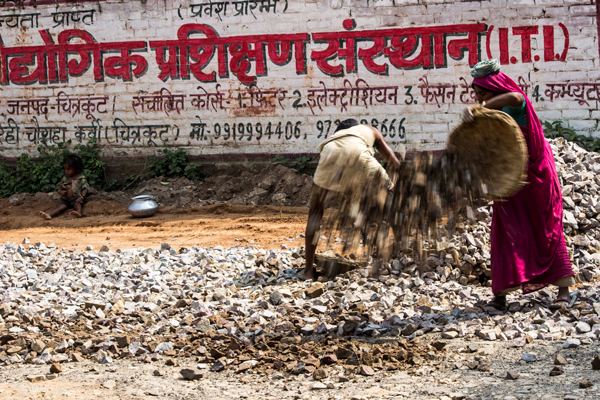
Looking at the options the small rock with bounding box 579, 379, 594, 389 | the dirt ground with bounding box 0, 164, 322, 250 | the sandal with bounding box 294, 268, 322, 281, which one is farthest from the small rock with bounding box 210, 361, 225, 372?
the dirt ground with bounding box 0, 164, 322, 250

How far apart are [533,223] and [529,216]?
54 mm

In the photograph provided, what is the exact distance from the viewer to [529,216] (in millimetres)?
4207

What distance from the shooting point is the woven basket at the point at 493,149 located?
3.65 meters

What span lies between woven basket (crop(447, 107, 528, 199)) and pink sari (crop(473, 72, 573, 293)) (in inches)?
18.5

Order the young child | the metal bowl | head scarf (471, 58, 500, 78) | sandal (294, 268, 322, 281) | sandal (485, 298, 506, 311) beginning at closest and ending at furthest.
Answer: head scarf (471, 58, 500, 78) < sandal (485, 298, 506, 311) < sandal (294, 268, 322, 281) < the metal bowl < the young child

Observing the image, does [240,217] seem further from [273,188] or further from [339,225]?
[339,225]

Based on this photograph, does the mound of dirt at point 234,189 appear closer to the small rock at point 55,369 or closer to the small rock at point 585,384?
the small rock at point 55,369

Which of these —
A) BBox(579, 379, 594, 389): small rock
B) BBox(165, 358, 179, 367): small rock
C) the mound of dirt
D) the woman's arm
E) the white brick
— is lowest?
BBox(165, 358, 179, 367): small rock

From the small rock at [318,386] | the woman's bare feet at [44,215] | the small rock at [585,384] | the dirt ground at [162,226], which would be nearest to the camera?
the small rock at [585,384]

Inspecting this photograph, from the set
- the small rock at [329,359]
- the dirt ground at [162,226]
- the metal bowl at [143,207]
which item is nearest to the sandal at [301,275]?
the dirt ground at [162,226]

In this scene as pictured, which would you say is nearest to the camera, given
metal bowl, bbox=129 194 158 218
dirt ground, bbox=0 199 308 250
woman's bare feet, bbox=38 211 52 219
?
dirt ground, bbox=0 199 308 250

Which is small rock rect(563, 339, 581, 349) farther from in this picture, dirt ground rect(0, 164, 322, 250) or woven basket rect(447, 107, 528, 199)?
dirt ground rect(0, 164, 322, 250)

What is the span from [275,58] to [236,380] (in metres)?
7.33

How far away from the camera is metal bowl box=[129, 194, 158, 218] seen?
9.05 m
